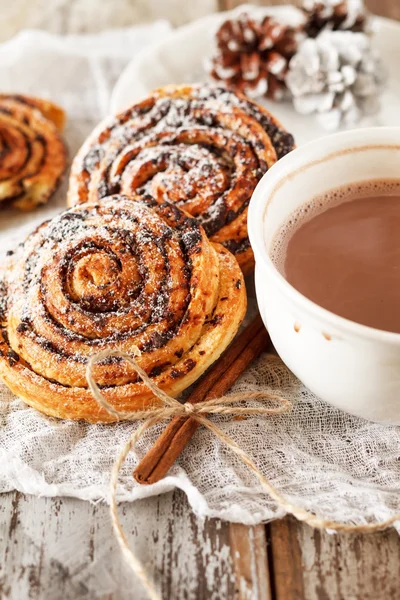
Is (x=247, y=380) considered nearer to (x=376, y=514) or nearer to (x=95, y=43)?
(x=376, y=514)

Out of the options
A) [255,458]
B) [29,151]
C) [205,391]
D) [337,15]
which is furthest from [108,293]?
[337,15]

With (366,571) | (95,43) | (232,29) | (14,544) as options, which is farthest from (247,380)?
(95,43)

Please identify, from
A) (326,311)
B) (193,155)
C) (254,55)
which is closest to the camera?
(326,311)

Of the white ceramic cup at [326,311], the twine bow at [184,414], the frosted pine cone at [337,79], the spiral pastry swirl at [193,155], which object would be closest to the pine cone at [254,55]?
the frosted pine cone at [337,79]

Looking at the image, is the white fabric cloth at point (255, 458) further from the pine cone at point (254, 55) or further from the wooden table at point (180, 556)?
the pine cone at point (254, 55)

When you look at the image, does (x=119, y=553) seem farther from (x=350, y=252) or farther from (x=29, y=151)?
(x=29, y=151)

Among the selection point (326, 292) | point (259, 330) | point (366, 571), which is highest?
point (326, 292)
